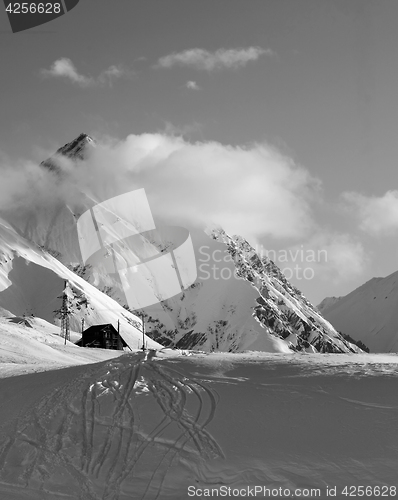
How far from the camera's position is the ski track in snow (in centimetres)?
1398

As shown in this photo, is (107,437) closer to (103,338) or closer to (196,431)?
(196,431)

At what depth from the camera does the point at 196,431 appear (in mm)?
16203

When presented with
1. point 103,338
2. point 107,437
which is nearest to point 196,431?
point 107,437

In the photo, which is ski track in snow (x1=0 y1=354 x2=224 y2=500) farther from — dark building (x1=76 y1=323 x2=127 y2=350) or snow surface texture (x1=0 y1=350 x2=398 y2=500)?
dark building (x1=76 y1=323 x2=127 y2=350)

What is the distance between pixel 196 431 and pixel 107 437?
103 inches

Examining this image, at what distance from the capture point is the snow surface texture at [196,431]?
1383cm

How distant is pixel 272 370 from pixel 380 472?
26.8 feet

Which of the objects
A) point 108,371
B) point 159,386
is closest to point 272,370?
point 159,386

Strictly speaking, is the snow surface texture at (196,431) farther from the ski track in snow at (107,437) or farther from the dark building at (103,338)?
the dark building at (103,338)

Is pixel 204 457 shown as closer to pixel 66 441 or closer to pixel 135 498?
pixel 135 498

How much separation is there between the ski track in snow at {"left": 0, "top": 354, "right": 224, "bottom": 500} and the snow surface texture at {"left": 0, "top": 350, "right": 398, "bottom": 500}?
3cm

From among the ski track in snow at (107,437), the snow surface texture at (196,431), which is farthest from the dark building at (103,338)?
the ski track in snow at (107,437)

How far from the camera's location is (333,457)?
47.9ft

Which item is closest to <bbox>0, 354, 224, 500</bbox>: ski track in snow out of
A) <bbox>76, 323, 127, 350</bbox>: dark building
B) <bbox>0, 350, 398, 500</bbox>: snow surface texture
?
<bbox>0, 350, 398, 500</bbox>: snow surface texture
